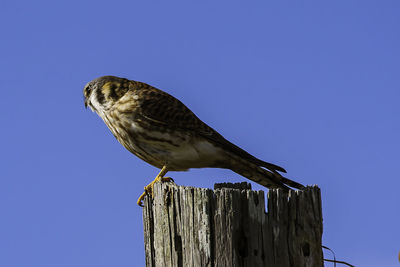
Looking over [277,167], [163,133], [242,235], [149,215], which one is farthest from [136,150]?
[242,235]

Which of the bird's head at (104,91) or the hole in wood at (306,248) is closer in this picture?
the hole in wood at (306,248)

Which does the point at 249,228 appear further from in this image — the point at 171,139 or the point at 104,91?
the point at 104,91

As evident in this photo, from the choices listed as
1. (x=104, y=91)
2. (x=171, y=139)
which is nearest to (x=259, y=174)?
(x=171, y=139)

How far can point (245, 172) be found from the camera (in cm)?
489

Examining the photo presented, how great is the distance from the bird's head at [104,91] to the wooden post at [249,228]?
2727 mm

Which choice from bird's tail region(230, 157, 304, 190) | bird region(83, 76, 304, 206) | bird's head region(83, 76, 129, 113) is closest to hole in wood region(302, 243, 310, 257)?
bird's tail region(230, 157, 304, 190)

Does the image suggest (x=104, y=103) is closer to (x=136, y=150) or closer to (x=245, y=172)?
(x=136, y=150)

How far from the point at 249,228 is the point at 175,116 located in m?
2.55

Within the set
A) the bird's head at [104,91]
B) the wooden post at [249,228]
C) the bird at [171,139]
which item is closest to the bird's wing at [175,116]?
the bird at [171,139]

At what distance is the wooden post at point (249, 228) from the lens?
2744mm

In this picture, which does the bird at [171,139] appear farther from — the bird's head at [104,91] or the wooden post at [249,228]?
the wooden post at [249,228]

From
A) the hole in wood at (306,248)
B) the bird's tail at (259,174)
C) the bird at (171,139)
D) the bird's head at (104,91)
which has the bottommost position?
the hole in wood at (306,248)

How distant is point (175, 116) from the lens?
17.0ft

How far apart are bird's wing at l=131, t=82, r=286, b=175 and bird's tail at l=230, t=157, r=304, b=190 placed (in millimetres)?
77
